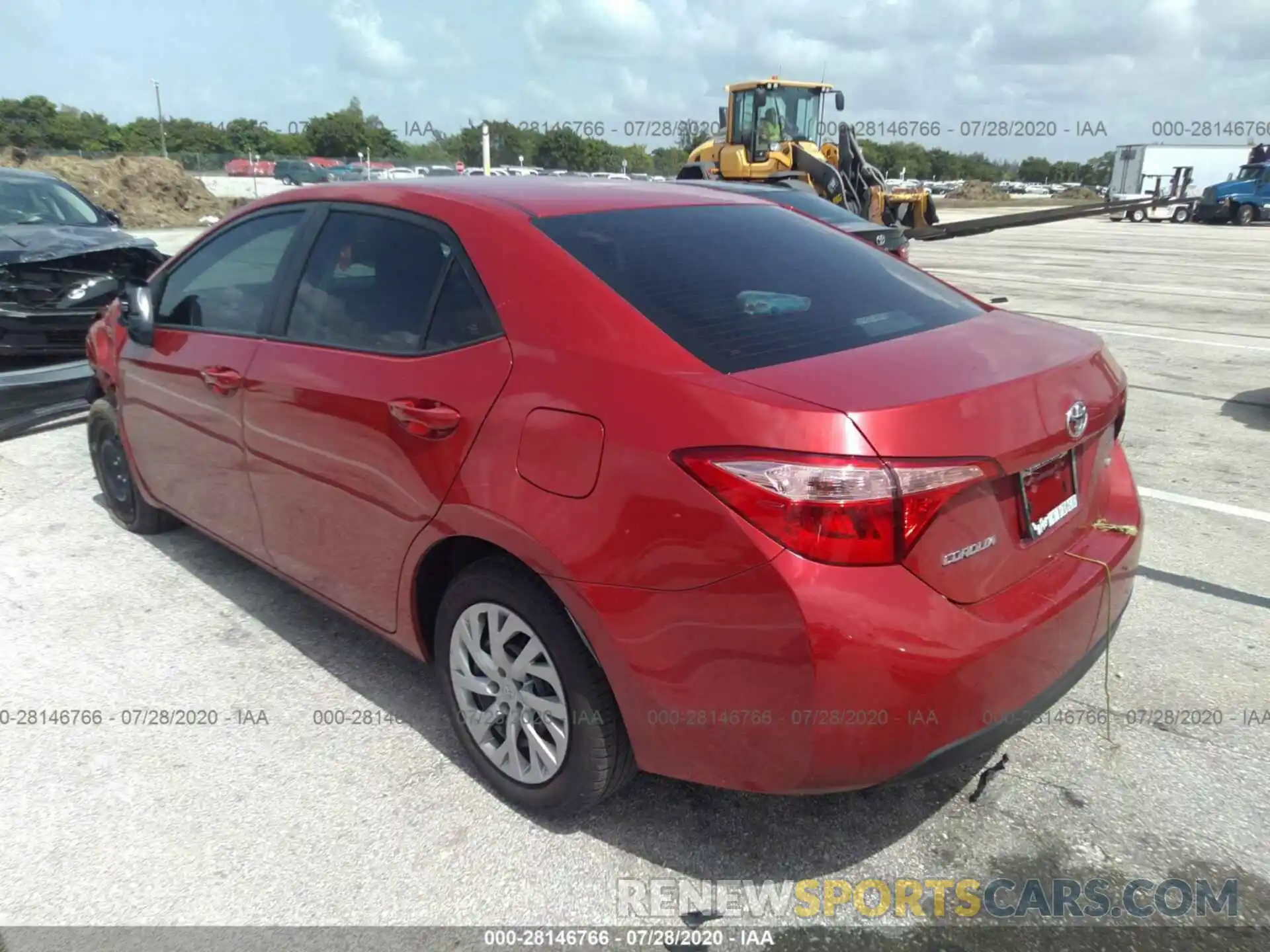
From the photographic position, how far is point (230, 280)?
3697 mm

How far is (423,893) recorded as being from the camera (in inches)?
95.9

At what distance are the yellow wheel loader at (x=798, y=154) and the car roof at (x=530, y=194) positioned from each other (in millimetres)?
13952

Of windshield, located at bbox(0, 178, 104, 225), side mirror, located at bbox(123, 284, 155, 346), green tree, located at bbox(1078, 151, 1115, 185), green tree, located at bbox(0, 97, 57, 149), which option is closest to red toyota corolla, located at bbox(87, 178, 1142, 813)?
side mirror, located at bbox(123, 284, 155, 346)

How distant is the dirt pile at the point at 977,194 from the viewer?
63.4 meters

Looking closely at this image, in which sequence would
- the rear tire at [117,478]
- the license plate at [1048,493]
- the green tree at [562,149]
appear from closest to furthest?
the license plate at [1048,493] → the rear tire at [117,478] → the green tree at [562,149]

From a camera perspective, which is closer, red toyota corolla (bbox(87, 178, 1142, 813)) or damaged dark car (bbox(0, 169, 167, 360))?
red toyota corolla (bbox(87, 178, 1142, 813))

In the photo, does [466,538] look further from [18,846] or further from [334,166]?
[334,166]

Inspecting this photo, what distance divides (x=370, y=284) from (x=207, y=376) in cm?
95

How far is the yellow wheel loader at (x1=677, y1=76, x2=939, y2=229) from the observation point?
18.3m

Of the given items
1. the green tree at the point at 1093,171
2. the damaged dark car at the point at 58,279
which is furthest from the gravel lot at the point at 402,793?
the green tree at the point at 1093,171

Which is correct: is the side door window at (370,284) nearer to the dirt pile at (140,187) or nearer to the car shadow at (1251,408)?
the car shadow at (1251,408)

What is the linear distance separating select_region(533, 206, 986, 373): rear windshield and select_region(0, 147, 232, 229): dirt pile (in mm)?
26764

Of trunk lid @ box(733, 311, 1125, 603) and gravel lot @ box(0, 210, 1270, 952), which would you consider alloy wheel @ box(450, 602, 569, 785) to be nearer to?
gravel lot @ box(0, 210, 1270, 952)

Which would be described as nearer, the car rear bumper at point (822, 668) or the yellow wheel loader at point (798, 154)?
the car rear bumper at point (822, 668)
